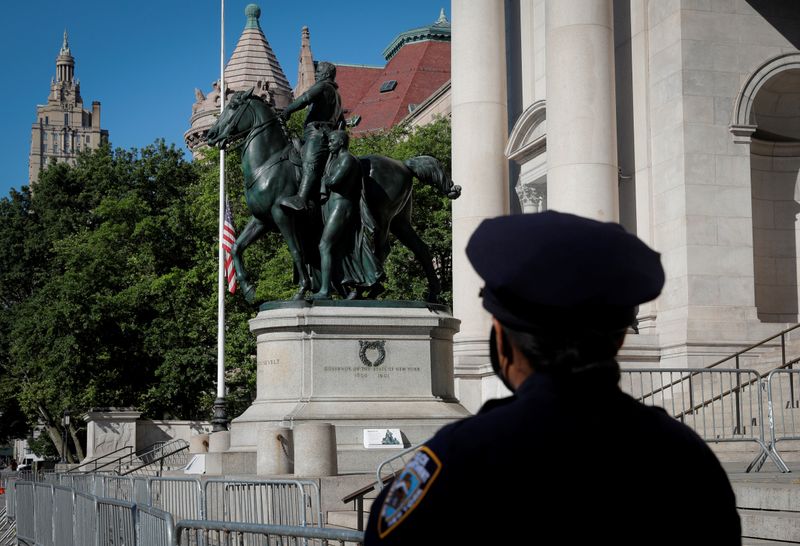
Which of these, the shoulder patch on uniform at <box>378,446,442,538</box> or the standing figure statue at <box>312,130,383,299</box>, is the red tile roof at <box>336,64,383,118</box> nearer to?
the standing figure statue at <box>312,130,383,299</box>

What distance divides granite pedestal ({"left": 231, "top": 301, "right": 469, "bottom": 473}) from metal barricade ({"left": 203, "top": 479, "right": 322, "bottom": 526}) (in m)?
4.74

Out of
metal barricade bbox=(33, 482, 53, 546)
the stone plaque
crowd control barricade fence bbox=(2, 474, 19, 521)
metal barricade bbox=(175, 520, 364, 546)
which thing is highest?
metal barricade bbox=(175, 520, 364, 546)

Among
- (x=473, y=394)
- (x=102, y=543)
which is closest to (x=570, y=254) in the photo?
(x=102, y=543)

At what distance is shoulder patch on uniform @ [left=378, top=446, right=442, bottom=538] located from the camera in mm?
2342

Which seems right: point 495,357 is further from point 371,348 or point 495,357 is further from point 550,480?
point 371,348

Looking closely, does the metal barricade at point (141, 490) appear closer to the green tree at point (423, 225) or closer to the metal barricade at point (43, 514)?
the metal barricade at point (43, 514)

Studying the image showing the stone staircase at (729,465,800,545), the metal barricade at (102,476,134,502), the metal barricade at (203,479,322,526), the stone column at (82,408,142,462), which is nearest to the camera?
the stone staircase at (729,465,800,545)

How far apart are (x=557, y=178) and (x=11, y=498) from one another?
12.3 meters

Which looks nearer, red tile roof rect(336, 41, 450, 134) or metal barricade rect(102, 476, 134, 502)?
metal barricade rect(102, 476, 134, 502)

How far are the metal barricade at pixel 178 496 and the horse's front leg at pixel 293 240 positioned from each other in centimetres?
396

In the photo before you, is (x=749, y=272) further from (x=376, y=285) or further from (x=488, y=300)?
(x=488, y=300)

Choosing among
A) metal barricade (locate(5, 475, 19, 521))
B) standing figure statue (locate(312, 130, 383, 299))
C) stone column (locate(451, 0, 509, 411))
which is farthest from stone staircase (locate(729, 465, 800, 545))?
stone column (locate(451, 0, 509, 411))

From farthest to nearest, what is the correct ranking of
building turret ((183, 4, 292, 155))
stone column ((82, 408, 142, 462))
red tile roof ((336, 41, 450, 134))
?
building turret ((183, 4, 292, 155)), red tile roof ((336, 41, 450, 134)), stone column ((82, 408, 142, 462))

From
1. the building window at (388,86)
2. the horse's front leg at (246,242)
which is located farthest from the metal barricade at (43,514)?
the building window at (388,86)
